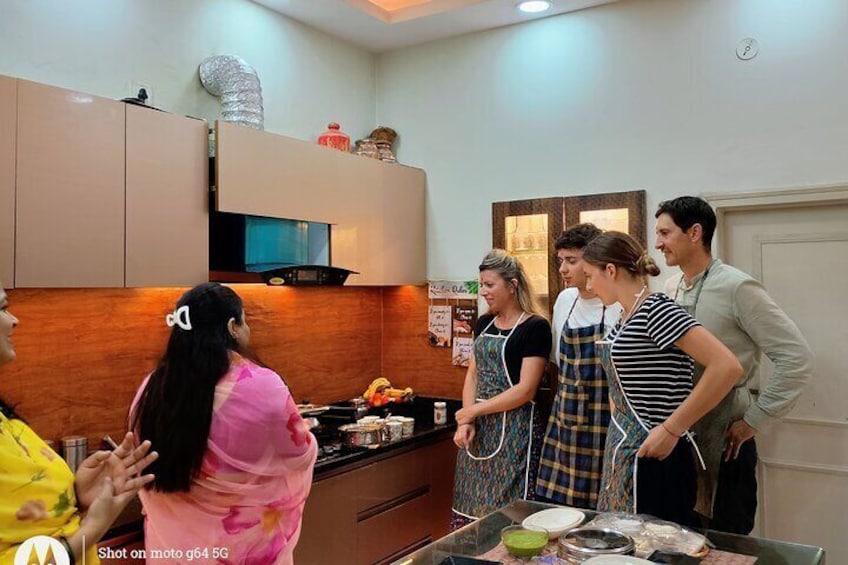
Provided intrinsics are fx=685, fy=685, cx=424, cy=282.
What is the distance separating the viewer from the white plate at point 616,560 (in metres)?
1.41

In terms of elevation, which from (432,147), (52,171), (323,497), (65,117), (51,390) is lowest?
(323,497)

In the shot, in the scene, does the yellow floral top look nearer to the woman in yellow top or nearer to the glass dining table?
the woman in yellow top

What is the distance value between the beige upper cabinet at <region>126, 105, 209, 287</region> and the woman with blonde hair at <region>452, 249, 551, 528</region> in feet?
3.91

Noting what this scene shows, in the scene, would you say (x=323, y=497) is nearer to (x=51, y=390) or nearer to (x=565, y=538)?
(x=51, y=390)

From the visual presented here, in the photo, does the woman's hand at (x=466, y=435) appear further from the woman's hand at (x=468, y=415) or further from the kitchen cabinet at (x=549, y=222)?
the kitchen cabinet at (x=549, y=222)

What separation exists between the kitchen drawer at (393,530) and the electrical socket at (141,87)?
77.2 inches

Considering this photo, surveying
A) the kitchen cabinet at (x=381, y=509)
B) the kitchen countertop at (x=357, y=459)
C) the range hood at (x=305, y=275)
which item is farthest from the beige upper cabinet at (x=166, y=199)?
the kitchen cabinet at (x=381, y=509)

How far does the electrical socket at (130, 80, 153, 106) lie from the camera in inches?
108

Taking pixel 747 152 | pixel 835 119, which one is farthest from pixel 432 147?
pixel 835 119

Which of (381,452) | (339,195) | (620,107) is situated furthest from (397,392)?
(620,107)

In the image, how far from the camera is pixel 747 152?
9.64 ft

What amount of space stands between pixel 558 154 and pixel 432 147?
0.74 meters

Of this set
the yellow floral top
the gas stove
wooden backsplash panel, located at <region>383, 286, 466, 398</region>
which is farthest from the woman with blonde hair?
the yellow floral top

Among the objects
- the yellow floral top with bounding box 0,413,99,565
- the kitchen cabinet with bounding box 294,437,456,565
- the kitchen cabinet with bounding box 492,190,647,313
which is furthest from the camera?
the kitchen cabinet with bounding box 492,190,647,313
